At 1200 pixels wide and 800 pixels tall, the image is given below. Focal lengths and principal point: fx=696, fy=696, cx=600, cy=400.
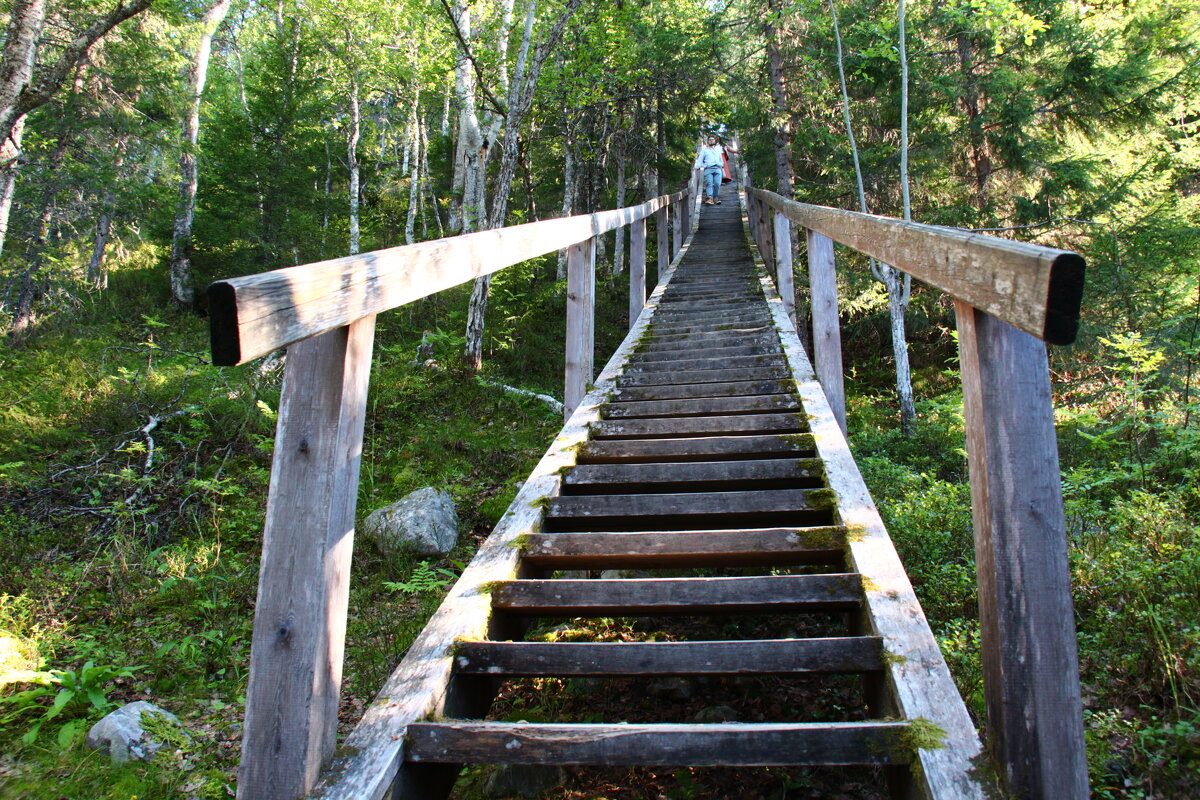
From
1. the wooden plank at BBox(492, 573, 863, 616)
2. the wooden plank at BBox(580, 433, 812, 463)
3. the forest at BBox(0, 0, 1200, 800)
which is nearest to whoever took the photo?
the wooden plank at BBox(492, 573, 863, 616)

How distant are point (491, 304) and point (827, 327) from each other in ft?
24.2

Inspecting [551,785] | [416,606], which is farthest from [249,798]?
[416,606]

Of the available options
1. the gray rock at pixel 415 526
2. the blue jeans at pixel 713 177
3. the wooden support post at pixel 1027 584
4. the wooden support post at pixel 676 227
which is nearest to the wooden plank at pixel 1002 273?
the wooden support post at pixel 1027 584

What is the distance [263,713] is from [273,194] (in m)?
14.7

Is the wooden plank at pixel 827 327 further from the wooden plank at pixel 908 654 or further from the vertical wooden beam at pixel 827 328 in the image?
the wooden plank at pixel 908 654

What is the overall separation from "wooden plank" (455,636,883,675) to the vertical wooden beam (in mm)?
3037

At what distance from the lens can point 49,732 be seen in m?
3.11

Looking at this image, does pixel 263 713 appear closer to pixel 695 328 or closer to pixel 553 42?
pixel 695 328

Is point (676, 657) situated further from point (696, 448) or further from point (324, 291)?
point (696, 448)

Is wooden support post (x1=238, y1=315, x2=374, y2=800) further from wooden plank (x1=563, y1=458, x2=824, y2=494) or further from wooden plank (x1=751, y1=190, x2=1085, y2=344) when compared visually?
wooden plank (x1=563, y1=458, x2=824, y2=494)

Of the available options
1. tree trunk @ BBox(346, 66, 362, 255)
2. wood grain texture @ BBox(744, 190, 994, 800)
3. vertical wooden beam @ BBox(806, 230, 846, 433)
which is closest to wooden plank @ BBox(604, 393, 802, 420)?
vertical wooden beam @ BBox(806, 230, 846, 433)

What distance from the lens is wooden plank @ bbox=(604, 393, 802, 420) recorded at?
4.48m

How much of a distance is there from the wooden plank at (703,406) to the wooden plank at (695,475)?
2.94 feet

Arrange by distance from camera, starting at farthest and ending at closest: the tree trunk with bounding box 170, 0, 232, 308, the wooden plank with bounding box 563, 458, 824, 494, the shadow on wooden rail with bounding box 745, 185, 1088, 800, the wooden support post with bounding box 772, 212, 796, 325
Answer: the tree trunk with bounding box 170, 0, 232, 308 → the wooden support post with bounding box 772, 212, 796, 325 → the wooden plank with bounding box 563, 458, 824, 494 → the shadow on wooden rail with bounding box 745, 185, 1088, 800
